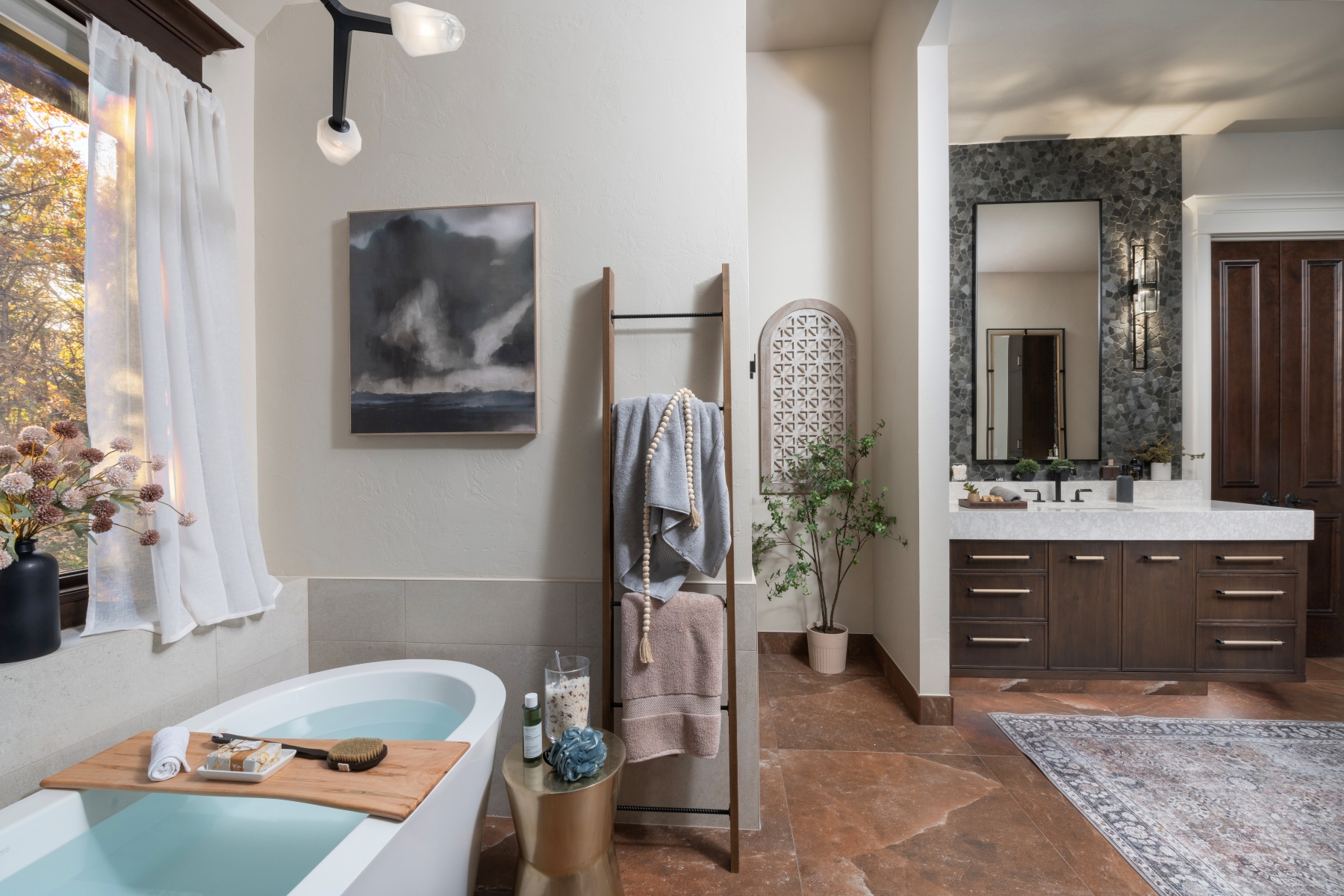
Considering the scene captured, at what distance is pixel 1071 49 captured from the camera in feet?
8.68

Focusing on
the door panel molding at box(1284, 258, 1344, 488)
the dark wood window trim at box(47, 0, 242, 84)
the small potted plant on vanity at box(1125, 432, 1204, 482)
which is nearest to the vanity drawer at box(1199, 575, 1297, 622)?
the small potted plant on vanity at box(1125, 432, 1204, 482)

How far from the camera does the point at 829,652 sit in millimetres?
3010

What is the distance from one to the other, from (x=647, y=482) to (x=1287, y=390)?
384 centimetres

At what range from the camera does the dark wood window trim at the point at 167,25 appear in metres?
1.42

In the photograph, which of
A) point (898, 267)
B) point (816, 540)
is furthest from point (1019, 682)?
point (898, 267)

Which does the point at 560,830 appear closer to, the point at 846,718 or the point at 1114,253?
the point at 846,718

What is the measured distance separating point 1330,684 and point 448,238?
14.6ft

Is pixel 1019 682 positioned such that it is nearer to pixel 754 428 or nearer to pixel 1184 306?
pixel 754 428

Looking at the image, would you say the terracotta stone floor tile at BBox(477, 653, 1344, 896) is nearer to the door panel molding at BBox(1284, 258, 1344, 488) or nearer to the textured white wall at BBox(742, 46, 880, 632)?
the textured white wall at BBox(742, 46, 880, 632)

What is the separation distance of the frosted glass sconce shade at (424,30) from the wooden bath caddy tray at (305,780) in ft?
4.40

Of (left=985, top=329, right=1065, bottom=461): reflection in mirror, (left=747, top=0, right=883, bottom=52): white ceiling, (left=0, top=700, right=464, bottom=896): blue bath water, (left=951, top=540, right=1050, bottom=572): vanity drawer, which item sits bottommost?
(left=0, top=700, right=464, bottom=896): blue bath water

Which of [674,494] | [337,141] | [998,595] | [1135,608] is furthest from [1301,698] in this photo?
[337,141]

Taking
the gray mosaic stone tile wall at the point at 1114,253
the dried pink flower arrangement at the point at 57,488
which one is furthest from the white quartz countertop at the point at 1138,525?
the dried pink flower arrangement at the point at 57,488

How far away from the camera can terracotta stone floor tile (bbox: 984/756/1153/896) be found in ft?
5.14
